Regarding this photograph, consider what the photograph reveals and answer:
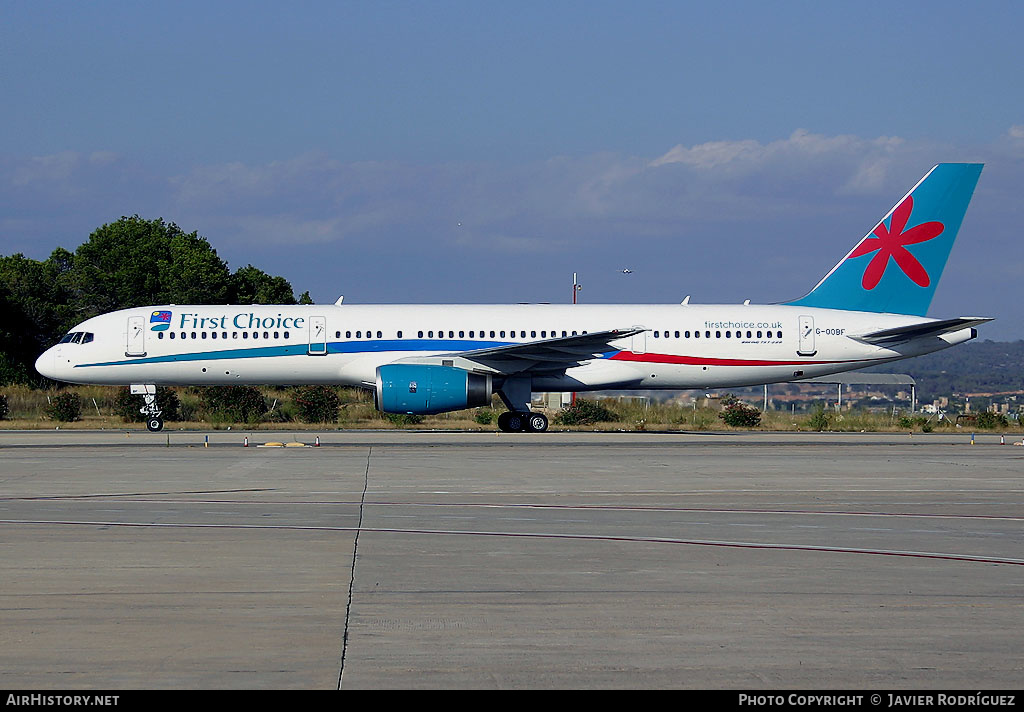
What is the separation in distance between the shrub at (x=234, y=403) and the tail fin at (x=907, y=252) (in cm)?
1999

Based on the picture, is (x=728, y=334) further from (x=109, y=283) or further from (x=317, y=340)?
(x=109, y=283)

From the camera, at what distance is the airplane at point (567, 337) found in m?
32.2

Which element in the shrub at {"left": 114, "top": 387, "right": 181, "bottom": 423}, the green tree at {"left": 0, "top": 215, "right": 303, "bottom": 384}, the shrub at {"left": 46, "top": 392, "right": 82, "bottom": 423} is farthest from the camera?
the green tree at {"left": 0, "top": 215, "right": 303, "bottom": 384}

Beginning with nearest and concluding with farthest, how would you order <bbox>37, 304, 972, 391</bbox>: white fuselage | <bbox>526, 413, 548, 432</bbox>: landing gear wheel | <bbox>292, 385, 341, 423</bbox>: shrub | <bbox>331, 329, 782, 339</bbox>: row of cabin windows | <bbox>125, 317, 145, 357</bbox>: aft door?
1. <bbox>37, 304, 972, 391</bbox>: white fuselage
2. <bbox>125, 317, 145, 357</bbox>: aft door
3. <bbox>331, 329, 782, 339</bbox>: row of cabin windows
4. <bbox>526, 413, 548, 432</bbox>: landing gear wheel
5. <bbox>292, 385, 341, 423</bbox>: shrub

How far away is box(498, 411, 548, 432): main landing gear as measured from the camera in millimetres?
32719

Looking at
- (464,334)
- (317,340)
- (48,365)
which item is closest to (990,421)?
(464,334)

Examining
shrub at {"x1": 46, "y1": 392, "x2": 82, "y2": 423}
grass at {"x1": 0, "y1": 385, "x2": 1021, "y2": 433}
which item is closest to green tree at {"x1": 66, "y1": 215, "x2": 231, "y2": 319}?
grass at {"x1": 0, "y1": 385, "x2": 1021, "y2": 433}

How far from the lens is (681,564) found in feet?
33.4

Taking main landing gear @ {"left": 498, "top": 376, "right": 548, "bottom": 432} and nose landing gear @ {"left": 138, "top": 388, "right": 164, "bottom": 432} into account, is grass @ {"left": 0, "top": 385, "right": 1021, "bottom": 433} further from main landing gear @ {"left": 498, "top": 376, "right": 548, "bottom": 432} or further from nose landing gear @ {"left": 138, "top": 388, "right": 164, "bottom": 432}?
nose landing gear @ {"left": 138, "top": 388, "right": 164, "bottom": 432}

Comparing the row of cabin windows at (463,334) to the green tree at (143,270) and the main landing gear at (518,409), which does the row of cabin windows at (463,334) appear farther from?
the green tree at (143,270)

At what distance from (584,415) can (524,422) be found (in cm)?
771

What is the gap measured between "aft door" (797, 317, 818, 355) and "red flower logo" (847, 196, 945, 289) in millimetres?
2459
